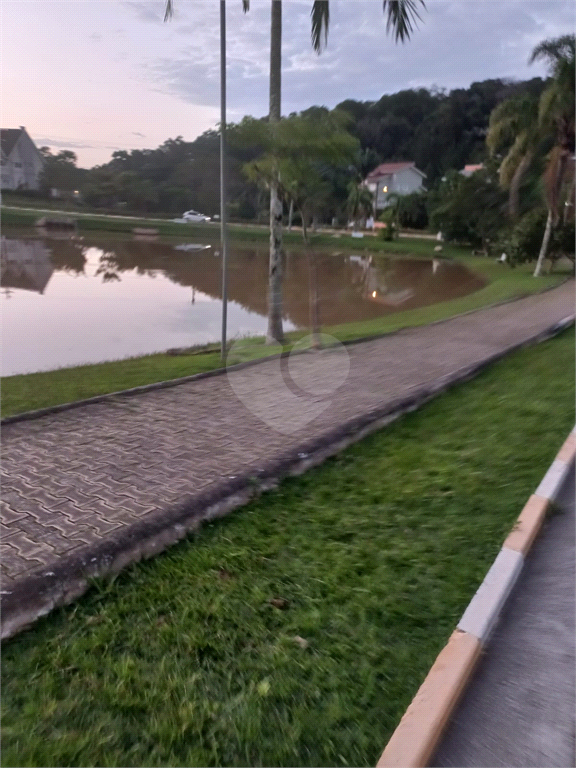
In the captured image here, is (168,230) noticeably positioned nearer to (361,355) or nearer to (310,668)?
(361,355)

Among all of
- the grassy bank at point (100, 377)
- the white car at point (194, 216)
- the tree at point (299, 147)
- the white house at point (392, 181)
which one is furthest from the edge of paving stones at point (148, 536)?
the white house at point (392, 181)

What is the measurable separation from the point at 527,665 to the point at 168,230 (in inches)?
574

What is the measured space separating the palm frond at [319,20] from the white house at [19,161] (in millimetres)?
4047

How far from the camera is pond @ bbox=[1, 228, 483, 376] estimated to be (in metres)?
11.7

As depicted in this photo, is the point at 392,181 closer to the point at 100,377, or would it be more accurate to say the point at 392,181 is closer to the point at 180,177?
the point at 180,177

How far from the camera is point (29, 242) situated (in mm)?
16016

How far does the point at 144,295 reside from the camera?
687 inches

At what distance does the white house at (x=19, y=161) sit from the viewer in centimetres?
675

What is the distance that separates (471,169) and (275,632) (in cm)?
4009

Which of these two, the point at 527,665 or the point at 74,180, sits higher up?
the point at 74,180

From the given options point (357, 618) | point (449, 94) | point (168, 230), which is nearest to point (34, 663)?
point (357, 618)

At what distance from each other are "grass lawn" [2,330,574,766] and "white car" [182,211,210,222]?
7.49 m

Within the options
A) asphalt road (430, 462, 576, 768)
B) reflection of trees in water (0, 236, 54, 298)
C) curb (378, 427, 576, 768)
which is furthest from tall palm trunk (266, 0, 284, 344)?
reflection of trees in water (0, 236, 54, 298)

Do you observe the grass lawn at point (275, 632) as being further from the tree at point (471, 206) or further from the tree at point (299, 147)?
the tree at point (471, 206)
